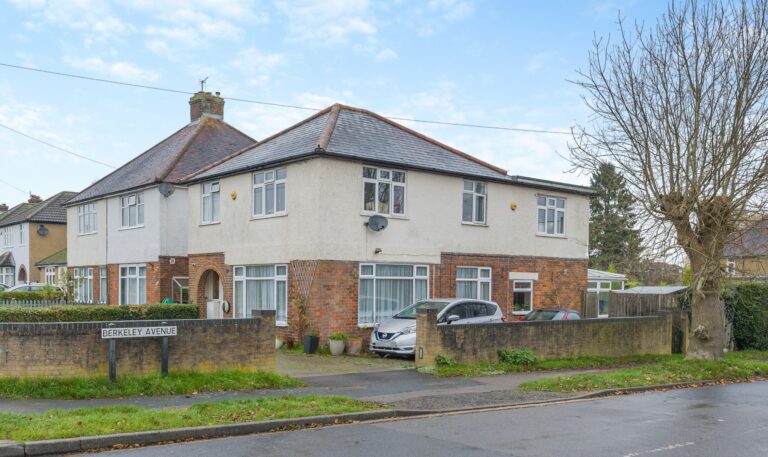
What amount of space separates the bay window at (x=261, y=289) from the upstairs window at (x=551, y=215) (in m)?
10.3

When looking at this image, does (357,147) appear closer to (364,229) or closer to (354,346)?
(364,229)

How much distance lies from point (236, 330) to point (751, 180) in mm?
11707

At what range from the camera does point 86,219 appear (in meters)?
33.9

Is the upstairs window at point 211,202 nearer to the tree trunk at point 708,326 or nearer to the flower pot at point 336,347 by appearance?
the flower pot at point 336,347

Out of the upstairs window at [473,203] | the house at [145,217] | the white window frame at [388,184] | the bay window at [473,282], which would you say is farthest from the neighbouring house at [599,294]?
the house at [145,217]

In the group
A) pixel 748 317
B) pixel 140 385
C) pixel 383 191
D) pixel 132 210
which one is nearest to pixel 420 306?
pixel 383 191

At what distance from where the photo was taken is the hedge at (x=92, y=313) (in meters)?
18.0

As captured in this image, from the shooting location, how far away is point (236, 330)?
1442 centimetres

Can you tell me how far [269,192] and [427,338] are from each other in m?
8.61

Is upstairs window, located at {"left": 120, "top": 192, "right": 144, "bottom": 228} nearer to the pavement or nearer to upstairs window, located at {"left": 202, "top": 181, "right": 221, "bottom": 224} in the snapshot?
upstairs window, located at {"left": 202, "top": 181, "right": 221, "bottom": 224}

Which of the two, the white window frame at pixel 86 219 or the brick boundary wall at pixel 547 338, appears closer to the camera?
the brick boundary wall at pixel 547 338

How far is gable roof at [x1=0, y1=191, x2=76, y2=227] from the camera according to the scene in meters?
47.2

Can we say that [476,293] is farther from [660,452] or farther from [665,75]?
[660,452]

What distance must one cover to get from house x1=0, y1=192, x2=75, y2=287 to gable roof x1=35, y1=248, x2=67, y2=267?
1564 millimetres
